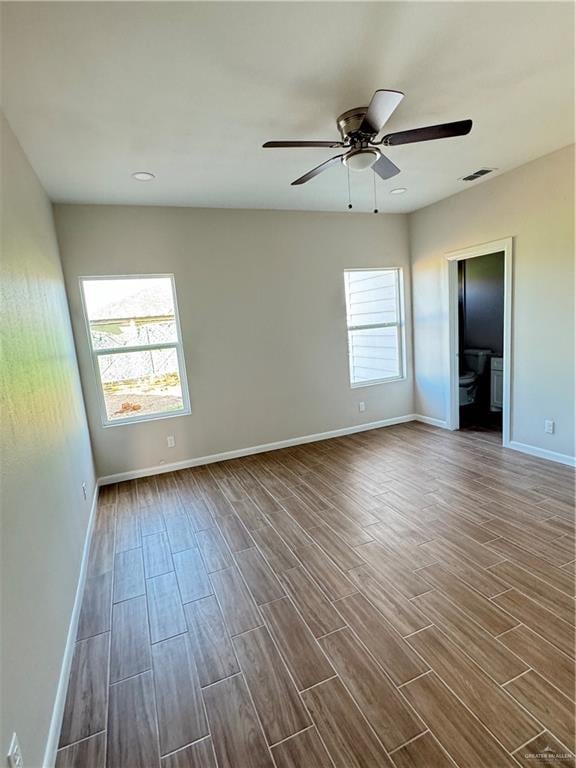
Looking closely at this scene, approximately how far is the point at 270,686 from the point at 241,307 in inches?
135

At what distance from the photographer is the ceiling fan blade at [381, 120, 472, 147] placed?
181 cm

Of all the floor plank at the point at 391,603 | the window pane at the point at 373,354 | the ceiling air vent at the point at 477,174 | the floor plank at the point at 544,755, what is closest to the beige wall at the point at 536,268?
the ceiling air vent at the point at 477,174

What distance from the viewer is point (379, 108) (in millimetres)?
1771

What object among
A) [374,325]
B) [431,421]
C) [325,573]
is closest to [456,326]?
[374,325]

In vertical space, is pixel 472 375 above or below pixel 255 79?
below

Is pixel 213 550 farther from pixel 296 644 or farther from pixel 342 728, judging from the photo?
pixel 342 728

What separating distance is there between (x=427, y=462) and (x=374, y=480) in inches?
28.1

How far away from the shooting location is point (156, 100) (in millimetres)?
2006

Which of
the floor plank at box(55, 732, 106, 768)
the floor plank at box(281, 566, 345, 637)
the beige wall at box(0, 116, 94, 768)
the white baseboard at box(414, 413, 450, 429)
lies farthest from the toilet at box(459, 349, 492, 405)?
the floor plank at box(55, 732, 106, 768)

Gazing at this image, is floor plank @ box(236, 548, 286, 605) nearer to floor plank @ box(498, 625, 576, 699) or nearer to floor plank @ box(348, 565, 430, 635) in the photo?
floor plank @ box(348, 565, 430, 635)

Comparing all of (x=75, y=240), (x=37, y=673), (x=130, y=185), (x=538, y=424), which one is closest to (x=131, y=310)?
(x=75, y=240)

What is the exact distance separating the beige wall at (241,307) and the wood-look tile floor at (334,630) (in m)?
1.04

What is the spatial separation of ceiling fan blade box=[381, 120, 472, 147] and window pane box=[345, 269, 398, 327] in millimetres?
2773

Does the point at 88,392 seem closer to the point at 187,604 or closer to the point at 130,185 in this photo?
the point at 130,185
